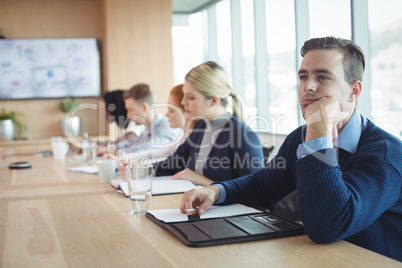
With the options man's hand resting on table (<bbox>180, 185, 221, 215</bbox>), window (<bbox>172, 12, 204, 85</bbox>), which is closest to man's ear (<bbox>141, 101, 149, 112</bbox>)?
man's hand resting on table (<bbox>180, 185, 221, 215</bbox>)

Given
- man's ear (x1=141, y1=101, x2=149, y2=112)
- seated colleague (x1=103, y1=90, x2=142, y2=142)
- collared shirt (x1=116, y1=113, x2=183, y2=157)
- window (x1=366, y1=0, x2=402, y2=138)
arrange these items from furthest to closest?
seated colleague (x1=103, y1=90, x2=142, y2=142) < man's ear (x1=141, y1=101, x2=149, y2=112) < collared shirt (x1=116, y1=113, x2=183, y2=157) < window (x1=366, y1=0, x2=402, y2=138)

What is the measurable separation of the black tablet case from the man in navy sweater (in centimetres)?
8

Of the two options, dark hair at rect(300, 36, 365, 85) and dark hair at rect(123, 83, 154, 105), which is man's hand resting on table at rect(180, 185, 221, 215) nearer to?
dark hair at rect(300, 36, 365, 85)

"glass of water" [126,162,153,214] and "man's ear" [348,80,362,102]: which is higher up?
"man's ear" [348,80,362,102]

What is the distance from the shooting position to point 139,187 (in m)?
1.49

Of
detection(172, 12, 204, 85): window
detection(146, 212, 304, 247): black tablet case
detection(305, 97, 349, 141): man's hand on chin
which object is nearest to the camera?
detection(146, 212, 304, 247): black tablet case

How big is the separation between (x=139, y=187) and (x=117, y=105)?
10.5 ft

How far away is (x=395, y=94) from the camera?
11.8 ft

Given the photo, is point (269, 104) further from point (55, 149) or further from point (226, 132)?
point (226, 132)

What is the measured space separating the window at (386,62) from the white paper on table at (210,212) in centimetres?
249

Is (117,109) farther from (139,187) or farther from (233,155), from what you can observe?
(139,187)

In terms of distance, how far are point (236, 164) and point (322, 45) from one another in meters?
0.96

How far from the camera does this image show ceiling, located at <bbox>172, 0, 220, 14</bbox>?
6645 millimetres

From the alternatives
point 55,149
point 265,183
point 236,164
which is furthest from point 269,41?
point 265,183
